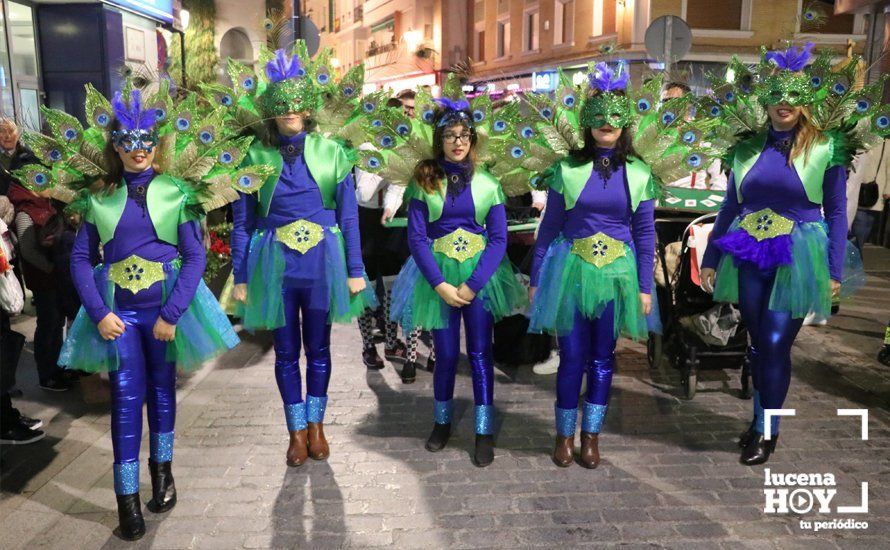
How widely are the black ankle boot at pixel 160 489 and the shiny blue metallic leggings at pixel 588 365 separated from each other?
2.15 metres

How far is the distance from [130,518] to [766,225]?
3.64 metres

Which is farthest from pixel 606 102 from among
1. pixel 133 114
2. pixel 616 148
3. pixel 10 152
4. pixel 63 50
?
pixel 63 50

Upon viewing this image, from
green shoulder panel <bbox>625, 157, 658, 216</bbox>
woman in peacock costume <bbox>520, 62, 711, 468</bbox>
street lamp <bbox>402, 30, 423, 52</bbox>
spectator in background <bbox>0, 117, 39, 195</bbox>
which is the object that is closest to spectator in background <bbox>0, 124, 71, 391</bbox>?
spectator in background <bbox>0, 117, 39, 195</bbox>

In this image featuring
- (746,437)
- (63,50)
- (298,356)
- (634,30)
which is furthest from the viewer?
(634,30)

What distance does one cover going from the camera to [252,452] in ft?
15.2

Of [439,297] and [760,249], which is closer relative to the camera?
[760,249]

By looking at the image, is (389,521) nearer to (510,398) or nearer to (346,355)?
(510,398)

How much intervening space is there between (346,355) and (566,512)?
328 centimetres

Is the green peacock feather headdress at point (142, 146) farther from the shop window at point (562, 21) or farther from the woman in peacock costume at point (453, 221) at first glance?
the shop window at point (562, 21)

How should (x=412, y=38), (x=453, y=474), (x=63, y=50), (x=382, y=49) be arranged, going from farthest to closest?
(x=382, y=49), (x=412, y=38), (x=63, y=50), (x=453, y=474)

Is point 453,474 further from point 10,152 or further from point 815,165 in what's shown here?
point 10,152

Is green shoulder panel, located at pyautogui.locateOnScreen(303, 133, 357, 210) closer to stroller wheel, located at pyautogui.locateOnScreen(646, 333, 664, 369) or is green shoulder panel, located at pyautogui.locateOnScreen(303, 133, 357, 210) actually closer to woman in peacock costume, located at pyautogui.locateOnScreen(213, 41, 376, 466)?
woman in peacock costume, located at pyautogui.locateOnScreen(213, 41, 376, 466)

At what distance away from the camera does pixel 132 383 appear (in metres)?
3.59

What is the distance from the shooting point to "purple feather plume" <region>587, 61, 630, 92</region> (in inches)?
158
